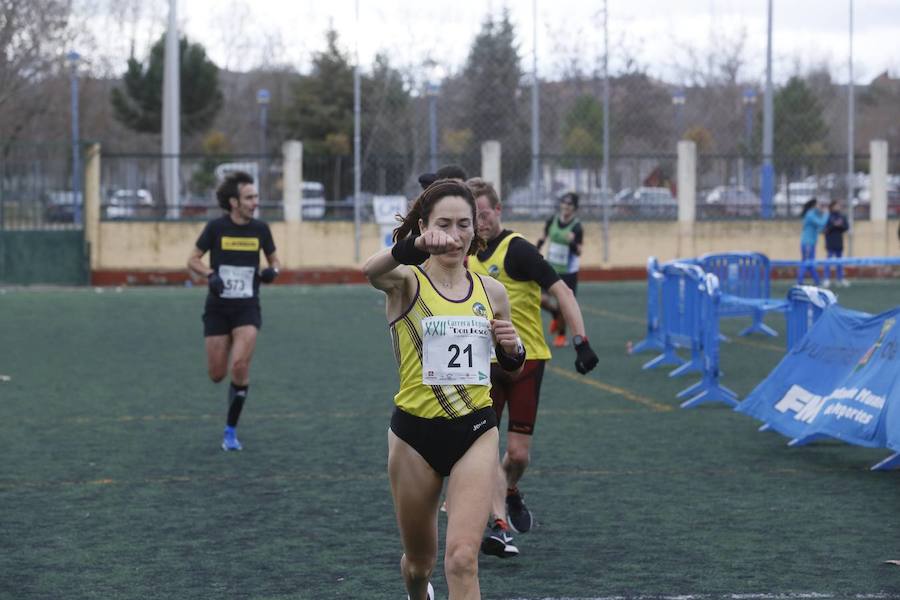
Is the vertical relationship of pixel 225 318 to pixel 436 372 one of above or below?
below

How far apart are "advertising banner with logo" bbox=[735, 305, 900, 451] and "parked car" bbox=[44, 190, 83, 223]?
2249cm

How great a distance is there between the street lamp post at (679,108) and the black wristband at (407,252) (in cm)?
3703

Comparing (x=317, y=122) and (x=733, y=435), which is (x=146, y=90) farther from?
(x=733, y=435)

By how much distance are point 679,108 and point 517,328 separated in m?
37.0

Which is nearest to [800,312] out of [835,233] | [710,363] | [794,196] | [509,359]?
[710,363]

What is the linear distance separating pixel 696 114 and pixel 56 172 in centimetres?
2142

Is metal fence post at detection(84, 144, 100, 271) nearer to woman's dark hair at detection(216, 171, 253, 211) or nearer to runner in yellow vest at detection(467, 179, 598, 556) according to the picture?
woman's dark hair at detection(216, 171, 253, 211)

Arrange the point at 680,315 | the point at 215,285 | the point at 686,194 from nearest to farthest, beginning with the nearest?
the point at 215,285, the point at 680,315, the point at 686,194

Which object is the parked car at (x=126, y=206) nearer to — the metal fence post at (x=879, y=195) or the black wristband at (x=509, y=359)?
the metal fence post at (x=879, y=195)

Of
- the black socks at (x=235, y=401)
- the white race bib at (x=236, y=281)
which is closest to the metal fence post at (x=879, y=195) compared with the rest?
the white race bib at (x=236, y=281)

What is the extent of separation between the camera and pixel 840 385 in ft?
35.1

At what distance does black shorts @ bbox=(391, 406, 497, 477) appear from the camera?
18.2 feet

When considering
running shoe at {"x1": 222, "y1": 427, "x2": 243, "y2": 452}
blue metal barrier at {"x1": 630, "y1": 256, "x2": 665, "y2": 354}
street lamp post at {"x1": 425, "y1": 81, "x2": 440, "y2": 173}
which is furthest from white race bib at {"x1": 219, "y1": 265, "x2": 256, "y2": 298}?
street lamp post at {"x1": 425, "y1": 81, "x2": 440, "y2": 173}

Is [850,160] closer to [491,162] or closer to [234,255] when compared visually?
[491,162]
